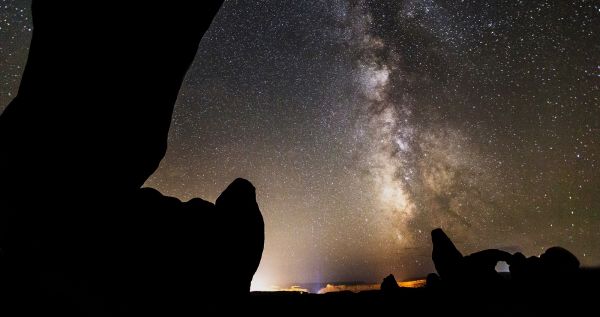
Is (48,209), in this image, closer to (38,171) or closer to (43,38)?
(38,171)

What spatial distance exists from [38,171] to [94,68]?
3.01 m

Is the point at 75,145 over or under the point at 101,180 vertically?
over

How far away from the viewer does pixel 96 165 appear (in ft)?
27.5

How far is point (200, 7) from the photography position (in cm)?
897

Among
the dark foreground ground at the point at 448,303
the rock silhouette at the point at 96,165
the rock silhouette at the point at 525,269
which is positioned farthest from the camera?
the rock silhouette at the point at 525,269

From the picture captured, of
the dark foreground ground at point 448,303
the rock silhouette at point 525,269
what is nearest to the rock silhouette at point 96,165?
the dark foreground ground at point 448,303

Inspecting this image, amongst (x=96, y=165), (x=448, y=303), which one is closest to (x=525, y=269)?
(x=448, y=303)

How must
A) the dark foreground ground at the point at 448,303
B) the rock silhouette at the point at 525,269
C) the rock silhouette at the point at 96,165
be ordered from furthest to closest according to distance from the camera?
the rock silhouette at the point at 525,269
the dark foreground ground at the point at 448,303
the rock silhouette at the point at 96,165

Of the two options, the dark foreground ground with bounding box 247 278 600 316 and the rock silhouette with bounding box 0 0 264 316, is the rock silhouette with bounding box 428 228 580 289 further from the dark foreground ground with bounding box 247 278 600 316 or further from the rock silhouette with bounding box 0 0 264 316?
the rock silhouette with bounding box 0 0 264 316

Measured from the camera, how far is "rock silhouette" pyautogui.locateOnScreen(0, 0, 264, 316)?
738 cm

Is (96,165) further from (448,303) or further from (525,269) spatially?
(525,269)

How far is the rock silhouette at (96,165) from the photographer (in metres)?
7.38

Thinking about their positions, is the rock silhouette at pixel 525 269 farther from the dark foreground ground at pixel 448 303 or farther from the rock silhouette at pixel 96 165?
the rock silhouette at pixel 96 165

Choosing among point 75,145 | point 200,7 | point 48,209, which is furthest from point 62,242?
point 200,7
